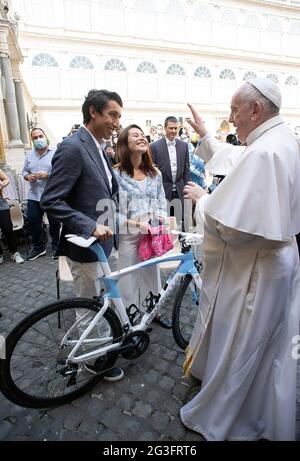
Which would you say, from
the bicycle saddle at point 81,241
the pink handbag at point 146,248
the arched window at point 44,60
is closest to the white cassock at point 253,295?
the bicycle saddle at point 81,241

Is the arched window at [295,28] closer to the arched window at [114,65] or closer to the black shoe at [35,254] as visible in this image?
the arched window at [114,65]

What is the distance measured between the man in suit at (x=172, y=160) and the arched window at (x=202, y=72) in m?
34.7

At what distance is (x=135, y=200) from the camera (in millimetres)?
2945

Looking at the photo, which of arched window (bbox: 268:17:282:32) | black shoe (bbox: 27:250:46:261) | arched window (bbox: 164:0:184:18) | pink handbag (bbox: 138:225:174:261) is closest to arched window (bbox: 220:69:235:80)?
arched window (bbox: 164:0:184:18)

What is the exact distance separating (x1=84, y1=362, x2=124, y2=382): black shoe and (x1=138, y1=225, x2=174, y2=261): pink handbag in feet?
3.42

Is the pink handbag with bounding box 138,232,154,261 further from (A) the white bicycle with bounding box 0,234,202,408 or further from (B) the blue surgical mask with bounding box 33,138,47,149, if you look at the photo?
(B) the blue surgical mask with bounding box 33,138,47,149

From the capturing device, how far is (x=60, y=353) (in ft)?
7.41

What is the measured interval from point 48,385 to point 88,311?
75 cm

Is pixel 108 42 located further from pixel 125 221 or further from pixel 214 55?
pixel 125 221

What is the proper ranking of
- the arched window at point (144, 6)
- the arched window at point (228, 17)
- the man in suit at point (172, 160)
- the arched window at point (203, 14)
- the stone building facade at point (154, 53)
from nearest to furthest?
the man in suit at point (172, 160) < the stone building facade at point (154, 53) < the arched window at point (144, 6) < the arched window at point (203, 14) < the arched window at point (228, 17)

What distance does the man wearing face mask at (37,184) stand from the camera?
548 cm

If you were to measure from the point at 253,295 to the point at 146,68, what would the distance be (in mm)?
36064

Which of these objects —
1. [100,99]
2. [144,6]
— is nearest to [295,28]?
[144,6]

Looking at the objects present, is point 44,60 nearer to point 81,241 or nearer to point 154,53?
point 154,53
